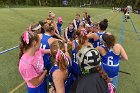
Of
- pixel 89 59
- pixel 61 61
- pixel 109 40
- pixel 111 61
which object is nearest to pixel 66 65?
pixel 61 61

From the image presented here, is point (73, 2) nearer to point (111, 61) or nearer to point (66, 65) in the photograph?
point (111, 61)

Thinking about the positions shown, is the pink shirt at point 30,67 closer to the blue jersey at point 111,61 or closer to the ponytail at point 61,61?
the ponytail at point 61,61

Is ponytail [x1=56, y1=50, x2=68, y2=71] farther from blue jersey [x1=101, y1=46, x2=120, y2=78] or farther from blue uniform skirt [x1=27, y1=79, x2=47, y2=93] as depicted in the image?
blue jersey [x1=101, y1=46, x2=120, y2=78]

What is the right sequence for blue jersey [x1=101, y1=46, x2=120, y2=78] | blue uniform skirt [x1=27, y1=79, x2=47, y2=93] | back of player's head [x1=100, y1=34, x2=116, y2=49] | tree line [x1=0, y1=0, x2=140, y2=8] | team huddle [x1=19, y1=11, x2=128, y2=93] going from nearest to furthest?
team huddle [x1=19, y1=11, x2=128, y2=93] < blue uniform skirt [x1=27, y1=79, x2=47, y2=93] < back of player's head [x1=100, y1=34, x2=116, y2=49] < blue jersey [x1=101, y1=46, x2=120, y2=78] < tree line [x1=0, y1=0, x2=140, y2=8]

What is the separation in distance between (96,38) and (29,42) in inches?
129

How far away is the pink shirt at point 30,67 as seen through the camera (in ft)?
13.5

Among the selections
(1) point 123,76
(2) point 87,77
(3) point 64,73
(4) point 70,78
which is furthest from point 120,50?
(1) point 123,76

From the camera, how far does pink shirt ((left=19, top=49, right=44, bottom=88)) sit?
13.5 ft

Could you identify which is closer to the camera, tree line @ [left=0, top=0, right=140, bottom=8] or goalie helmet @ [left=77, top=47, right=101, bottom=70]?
goalie helmet @ [left=77, top=47, right=101, bottom=70]

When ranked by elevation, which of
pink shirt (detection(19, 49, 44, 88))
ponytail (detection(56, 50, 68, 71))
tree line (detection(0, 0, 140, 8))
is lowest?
tree line (detection(0, 0, 140, 8))

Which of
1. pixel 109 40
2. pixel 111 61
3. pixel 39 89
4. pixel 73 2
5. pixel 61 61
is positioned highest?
pixel 61 61

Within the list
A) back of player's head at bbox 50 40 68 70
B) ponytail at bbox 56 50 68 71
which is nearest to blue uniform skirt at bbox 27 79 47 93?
back of player's head at bbox 50 40 68 70

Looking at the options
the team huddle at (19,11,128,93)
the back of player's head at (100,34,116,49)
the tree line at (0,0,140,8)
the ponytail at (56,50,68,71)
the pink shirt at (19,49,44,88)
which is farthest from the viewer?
the tree line at (0,0,140,8)

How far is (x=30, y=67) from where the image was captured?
415 centimetres
